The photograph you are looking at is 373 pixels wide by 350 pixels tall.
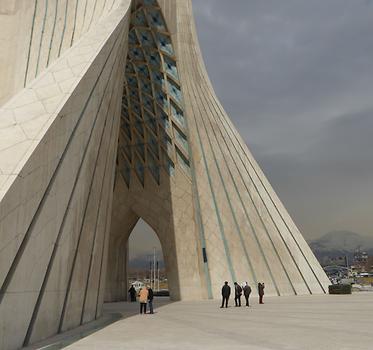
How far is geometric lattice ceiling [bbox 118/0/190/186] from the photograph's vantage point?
1723 cm

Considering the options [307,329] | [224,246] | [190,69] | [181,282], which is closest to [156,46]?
[190,69]

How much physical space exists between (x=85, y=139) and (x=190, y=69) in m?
11.5

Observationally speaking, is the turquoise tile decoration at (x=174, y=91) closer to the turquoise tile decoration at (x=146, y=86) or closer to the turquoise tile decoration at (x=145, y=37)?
the turquoise tile decoration at (x=146, y=86)

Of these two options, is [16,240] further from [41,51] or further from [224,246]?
[224,246]

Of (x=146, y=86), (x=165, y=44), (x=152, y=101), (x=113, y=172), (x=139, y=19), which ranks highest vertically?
(x=165, y=44)

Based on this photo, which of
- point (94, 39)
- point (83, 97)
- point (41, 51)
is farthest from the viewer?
point (41, 51)

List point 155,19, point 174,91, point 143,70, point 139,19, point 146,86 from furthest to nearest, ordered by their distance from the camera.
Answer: point 146,86
point 143,70
point 174,91
point 155,19
point 139,19

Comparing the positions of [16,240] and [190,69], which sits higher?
[190,69]

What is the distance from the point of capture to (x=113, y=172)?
10.5 meters

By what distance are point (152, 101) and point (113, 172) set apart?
9.14 m

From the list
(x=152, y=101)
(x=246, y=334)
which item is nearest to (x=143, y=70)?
(x=152, y=101)

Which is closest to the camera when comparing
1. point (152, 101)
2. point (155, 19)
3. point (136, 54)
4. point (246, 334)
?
point (246, 334)

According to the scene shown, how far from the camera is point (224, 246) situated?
17.0 meters

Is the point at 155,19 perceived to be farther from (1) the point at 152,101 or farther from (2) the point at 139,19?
(1) the point at 152,101
